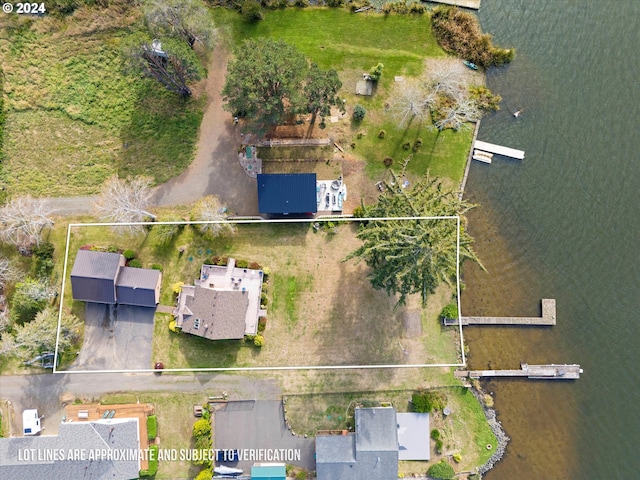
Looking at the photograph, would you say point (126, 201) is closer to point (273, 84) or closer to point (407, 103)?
point (273, 84)

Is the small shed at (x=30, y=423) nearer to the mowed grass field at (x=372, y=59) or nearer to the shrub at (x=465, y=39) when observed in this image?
the mowed grass field at (x=372, y=59)

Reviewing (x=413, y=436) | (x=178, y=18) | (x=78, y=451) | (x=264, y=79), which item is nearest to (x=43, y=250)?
(x=78, y=451)

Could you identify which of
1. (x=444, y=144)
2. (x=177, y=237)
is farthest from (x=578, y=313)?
(x=177, y=237)

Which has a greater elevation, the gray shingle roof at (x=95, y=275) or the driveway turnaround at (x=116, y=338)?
the gray shingle roof at (x=95, y=275)

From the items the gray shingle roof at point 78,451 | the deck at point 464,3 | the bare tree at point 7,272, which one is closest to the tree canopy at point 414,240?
the deck at point 464,3

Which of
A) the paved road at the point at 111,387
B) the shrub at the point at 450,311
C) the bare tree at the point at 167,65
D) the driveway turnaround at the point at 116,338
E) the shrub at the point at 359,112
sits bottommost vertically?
the paved road at the point at 111,387
